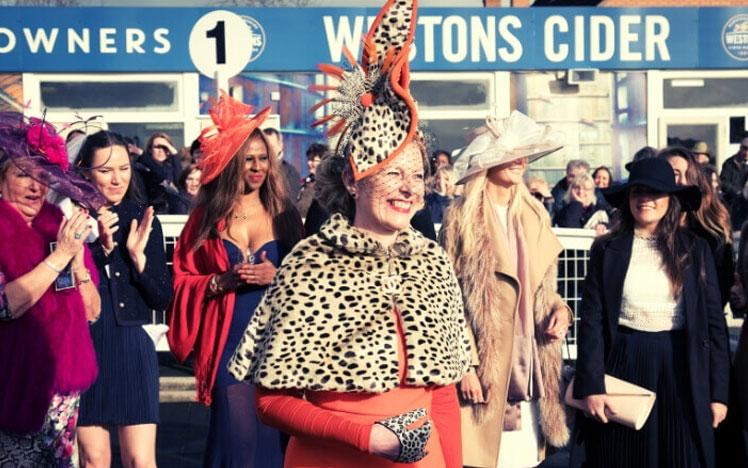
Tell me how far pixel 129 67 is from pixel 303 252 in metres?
15.7

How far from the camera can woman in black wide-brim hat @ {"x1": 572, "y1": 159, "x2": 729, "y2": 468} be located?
591cm

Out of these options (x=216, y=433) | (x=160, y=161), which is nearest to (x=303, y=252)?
(x=216, y=433)

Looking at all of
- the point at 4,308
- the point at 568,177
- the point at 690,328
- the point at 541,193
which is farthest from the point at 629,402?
the point at 541,193

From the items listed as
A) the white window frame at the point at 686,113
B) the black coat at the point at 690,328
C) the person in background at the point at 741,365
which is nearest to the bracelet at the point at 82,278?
the black coat at the point at 690,328

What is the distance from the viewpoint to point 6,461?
16.4ft

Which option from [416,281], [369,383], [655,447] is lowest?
[655,447]

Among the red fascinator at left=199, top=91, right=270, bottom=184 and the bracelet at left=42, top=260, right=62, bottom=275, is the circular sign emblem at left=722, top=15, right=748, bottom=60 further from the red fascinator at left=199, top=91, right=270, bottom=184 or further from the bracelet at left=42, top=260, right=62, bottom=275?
the bracelet at left=42, top=260, right=62, bottom=275

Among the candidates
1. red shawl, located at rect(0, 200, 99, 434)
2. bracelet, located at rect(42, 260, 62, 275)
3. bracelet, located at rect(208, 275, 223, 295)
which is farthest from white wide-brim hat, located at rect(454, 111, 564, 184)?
bracelet, located at rect(42, 260, 62, 275)

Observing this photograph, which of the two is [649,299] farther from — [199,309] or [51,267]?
[51,267]

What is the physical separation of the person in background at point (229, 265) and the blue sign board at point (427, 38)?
1244cm

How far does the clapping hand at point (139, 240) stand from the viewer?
635 centimetres

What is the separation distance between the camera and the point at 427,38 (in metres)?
A: 19.4

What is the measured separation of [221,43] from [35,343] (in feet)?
20.3

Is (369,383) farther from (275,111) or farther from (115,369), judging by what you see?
(275,111)
